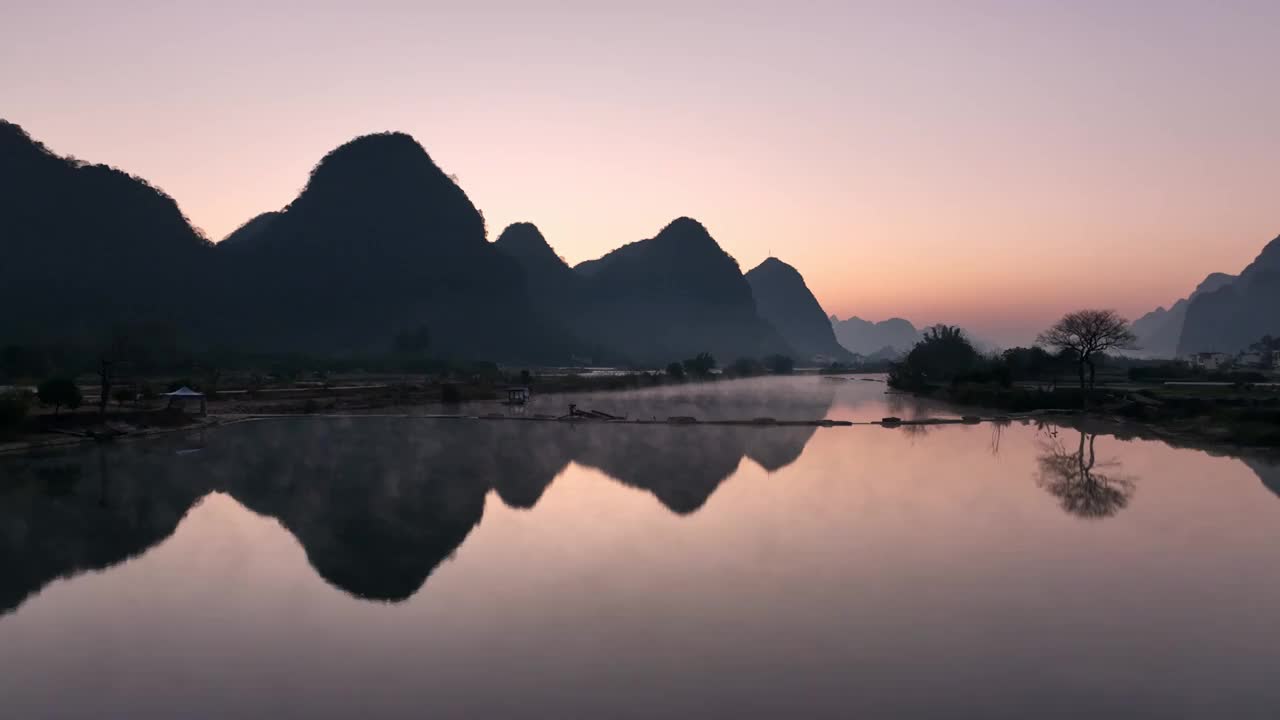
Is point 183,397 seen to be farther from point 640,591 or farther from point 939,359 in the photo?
point 939,359

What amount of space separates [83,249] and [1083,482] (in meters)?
172

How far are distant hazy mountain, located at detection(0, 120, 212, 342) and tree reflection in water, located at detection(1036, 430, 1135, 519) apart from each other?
125 metres

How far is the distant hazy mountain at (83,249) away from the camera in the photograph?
424 feet

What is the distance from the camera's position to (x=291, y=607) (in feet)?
53.6

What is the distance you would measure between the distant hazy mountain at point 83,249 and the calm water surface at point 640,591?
365 ft

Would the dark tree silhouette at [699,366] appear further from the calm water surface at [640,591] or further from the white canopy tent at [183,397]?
the calm water surface at [640,591]

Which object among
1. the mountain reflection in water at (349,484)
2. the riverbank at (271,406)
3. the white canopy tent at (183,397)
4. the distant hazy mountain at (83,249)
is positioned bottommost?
the mountain reflection in water at (349,484)

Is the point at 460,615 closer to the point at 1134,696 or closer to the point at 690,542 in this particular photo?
the point at 690,542

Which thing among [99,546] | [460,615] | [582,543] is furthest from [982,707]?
[99,546]

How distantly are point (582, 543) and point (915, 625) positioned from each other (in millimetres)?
9965

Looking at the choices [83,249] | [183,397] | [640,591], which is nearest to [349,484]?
[640,591]

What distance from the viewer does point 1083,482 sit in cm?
3141

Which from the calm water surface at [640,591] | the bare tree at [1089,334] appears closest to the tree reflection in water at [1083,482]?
the calm water surface at [640,591]

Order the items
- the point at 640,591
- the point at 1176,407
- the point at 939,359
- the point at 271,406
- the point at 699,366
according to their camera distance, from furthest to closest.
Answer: the point at 699,366
the point at 939,359
the point at 271,406
the point at 1176,407
the point at 640,591
